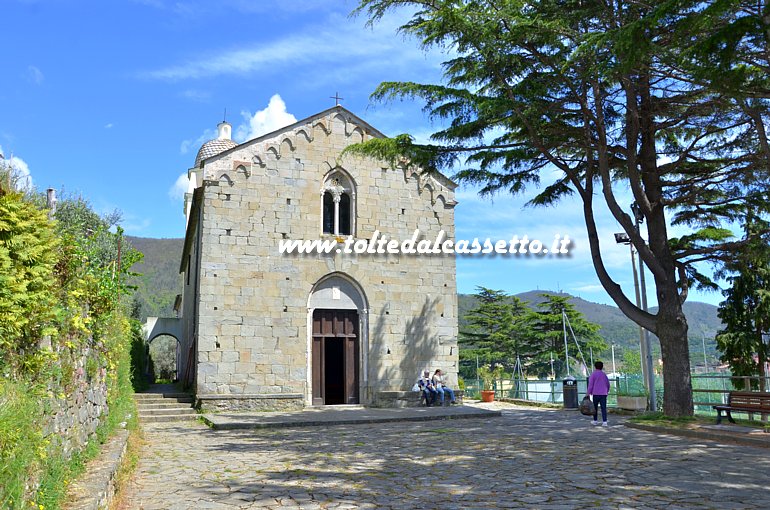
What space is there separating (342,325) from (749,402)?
430 inches

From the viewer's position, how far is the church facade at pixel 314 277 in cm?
1634

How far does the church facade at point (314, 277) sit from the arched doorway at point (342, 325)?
0.10 ft

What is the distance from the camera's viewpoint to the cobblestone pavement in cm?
611

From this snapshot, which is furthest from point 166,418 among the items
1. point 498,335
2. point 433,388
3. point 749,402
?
point 498,335

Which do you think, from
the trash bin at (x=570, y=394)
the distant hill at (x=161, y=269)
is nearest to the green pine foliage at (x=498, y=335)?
the trash bin at (x=570, y=394)

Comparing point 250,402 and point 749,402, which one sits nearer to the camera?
point 749,402

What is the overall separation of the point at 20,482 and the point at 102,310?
5066mm

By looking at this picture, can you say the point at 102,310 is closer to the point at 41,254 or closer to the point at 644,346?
the point at 41,254

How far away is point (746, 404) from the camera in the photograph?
11.0 metres

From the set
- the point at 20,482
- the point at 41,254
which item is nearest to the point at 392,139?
the point at 41,254

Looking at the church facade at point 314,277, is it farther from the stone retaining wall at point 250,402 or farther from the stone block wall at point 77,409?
the stone block wall at point 77,409

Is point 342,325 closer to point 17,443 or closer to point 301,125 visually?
point 301,125

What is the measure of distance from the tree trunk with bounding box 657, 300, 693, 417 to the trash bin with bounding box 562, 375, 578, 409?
5121 mm

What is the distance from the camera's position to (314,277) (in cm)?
1755
